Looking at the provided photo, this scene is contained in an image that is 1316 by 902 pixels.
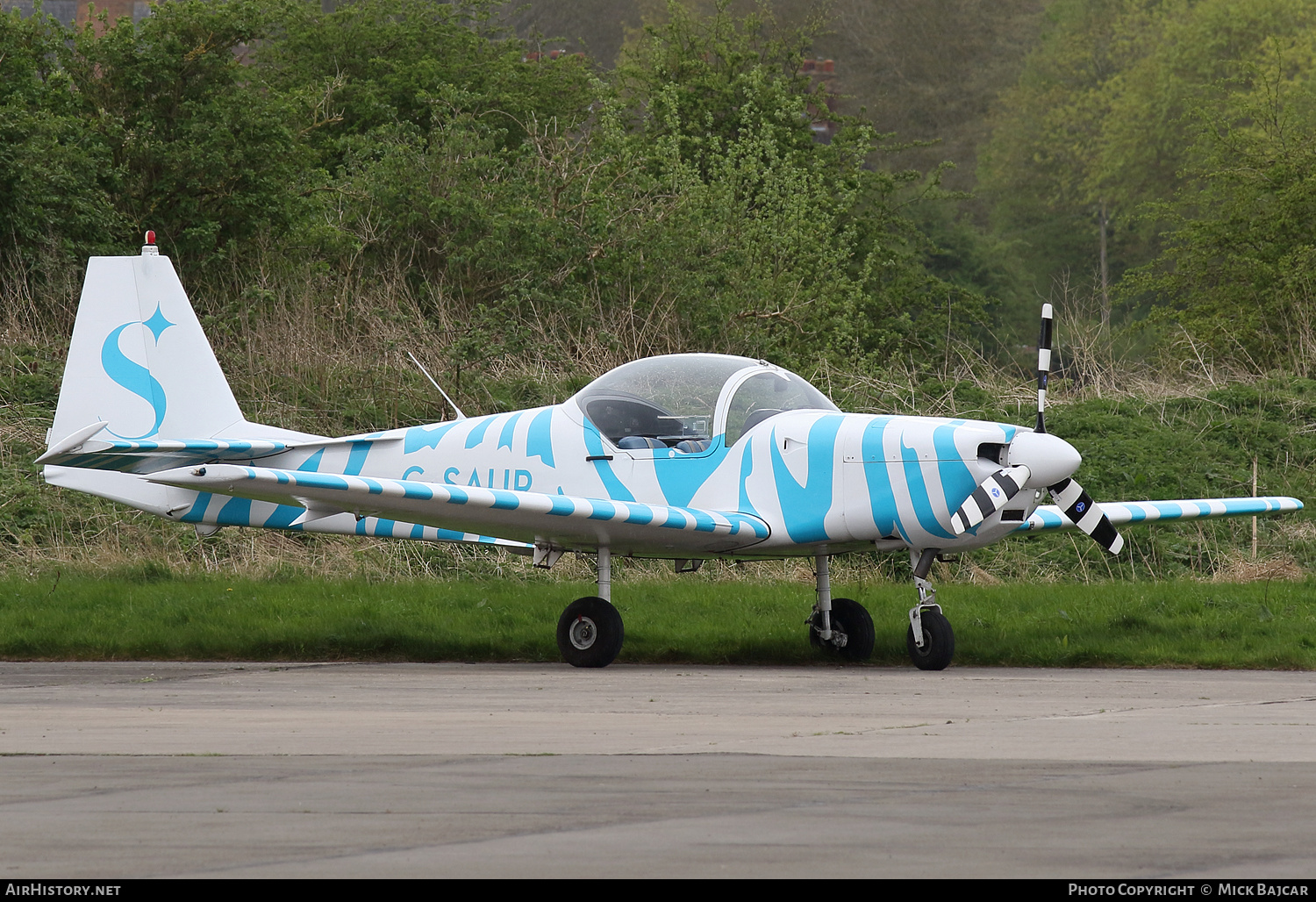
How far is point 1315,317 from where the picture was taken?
2670 cm

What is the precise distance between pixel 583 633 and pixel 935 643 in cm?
242

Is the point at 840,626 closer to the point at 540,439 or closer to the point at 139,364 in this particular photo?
the point at 540,439

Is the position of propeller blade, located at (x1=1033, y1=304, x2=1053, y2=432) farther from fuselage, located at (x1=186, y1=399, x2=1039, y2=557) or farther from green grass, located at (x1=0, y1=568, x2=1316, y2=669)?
green grass, located at (x1=0, y1=568, x2=1316, y2=669)

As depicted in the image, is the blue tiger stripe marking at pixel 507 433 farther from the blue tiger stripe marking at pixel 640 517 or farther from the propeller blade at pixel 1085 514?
the propeller blade at pixel 1085 514

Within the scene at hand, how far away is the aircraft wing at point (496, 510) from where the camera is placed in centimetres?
1028

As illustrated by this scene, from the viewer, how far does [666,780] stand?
20.0 feet

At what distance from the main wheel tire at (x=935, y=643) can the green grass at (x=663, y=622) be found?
0.92 metres

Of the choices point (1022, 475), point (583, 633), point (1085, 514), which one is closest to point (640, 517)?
point (583, 633)

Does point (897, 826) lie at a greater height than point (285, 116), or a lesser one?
lesser

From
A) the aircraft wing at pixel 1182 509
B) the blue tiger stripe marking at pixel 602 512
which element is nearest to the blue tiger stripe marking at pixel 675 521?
the blue tiger stripe marking at pixel 602 512

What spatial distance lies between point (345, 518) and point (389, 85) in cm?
2754

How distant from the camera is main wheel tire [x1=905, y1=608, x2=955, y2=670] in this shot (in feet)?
36.0

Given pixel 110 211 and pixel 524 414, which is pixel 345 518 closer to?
pixel 524 414
